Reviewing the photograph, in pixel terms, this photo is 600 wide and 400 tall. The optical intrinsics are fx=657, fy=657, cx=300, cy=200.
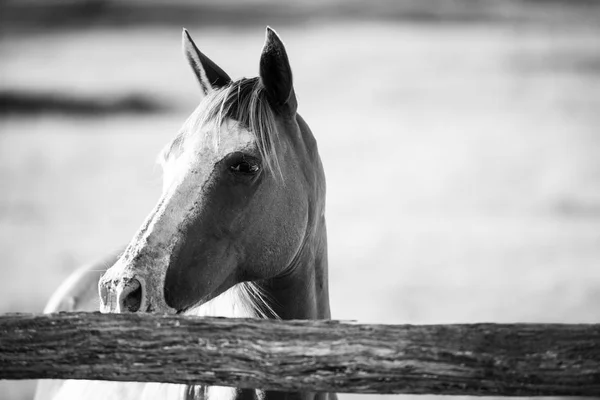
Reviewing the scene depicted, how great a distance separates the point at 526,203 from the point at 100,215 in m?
12.7

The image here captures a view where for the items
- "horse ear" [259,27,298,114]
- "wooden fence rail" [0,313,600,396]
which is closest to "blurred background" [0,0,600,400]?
"horse ear" [259,27,298,114]

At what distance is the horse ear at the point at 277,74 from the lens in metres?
2.52

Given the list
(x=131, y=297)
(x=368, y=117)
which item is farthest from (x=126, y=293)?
(x=368, y=117)

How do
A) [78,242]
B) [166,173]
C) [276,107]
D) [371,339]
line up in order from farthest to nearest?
[78,242], [276,107], [166,173], [371,339]

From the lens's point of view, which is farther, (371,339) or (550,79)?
(550,79)

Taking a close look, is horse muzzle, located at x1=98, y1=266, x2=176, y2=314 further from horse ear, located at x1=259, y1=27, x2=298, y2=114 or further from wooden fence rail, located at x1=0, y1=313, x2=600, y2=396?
horse ear, located at x1=259, y1=27, x2=298, y2=114

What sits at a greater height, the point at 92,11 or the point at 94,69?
the point at 92,11

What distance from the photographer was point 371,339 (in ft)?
6.25

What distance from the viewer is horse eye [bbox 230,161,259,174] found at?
243 centimetres

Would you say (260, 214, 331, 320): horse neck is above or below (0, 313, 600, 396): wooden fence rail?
above

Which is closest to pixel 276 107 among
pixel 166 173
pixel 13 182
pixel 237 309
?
pixel 166 173

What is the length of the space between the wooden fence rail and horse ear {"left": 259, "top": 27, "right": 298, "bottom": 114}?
106 centimetres

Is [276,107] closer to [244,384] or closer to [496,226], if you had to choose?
[244,384]

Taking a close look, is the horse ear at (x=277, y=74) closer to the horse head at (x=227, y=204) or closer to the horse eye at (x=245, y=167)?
the horse head at (x=227, y=204)
